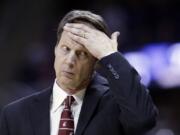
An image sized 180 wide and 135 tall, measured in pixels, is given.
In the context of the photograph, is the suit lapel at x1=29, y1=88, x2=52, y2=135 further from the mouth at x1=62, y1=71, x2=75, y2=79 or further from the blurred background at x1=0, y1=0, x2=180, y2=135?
the blurred background at x1=0, y1=0, x2=180, y2=135

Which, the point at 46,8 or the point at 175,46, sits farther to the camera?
the point at 46,8

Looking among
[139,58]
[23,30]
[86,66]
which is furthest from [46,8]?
[86,66]

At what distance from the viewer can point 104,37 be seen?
253cm

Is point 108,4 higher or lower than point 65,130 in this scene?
lower

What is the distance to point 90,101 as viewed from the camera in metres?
2.57

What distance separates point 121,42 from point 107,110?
16.8 feet

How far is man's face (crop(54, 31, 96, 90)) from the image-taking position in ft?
8.27

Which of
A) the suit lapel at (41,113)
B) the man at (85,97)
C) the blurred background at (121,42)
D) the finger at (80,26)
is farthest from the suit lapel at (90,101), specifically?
the blurred background at (121,42)

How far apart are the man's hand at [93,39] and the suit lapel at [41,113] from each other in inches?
8.8

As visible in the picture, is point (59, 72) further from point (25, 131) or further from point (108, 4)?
point (108, 4)

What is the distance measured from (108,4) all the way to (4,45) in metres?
1.19

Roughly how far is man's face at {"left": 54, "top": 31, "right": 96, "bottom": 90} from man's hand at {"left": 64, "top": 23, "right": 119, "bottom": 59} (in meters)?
0.03

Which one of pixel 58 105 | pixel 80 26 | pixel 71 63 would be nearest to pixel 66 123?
pixel 58 105

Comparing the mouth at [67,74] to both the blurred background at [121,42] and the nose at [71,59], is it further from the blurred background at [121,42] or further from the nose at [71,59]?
the blurred background at [121,42]
